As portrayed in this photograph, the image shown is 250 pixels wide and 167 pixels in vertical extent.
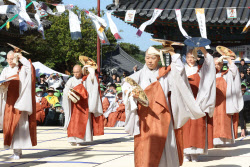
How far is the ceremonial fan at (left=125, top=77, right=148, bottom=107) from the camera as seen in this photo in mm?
6047

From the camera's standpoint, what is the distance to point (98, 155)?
920cm

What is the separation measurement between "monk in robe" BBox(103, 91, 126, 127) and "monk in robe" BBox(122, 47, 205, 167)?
34.4 feet

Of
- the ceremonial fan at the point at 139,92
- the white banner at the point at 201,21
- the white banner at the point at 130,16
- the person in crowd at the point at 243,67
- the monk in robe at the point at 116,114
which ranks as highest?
the white banner at the point at 130,16

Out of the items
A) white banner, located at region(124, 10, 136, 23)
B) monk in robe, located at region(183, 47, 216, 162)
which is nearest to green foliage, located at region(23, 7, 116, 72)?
white banner, located at region(124, 10, 136, 23)

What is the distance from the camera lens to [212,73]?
812 cm

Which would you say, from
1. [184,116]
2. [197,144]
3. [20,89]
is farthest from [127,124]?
[20,89]

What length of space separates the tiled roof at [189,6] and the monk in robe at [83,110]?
15.7ft

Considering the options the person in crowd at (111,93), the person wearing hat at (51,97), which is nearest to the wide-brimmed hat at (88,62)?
the person wearing hat at (51,97)

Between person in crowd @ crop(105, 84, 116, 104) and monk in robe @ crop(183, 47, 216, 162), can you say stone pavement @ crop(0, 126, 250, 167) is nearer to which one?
monk in robe @ crop(183, 47, 216, 162)

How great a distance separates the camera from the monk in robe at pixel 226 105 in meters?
10.2

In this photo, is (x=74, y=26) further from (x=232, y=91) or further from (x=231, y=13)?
(x=231, y=13)

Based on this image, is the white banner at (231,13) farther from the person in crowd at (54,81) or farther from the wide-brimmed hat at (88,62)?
the person in crowd at (54,81)

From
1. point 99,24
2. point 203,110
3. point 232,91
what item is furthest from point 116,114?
point 203,110

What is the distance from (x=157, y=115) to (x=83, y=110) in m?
4.92
